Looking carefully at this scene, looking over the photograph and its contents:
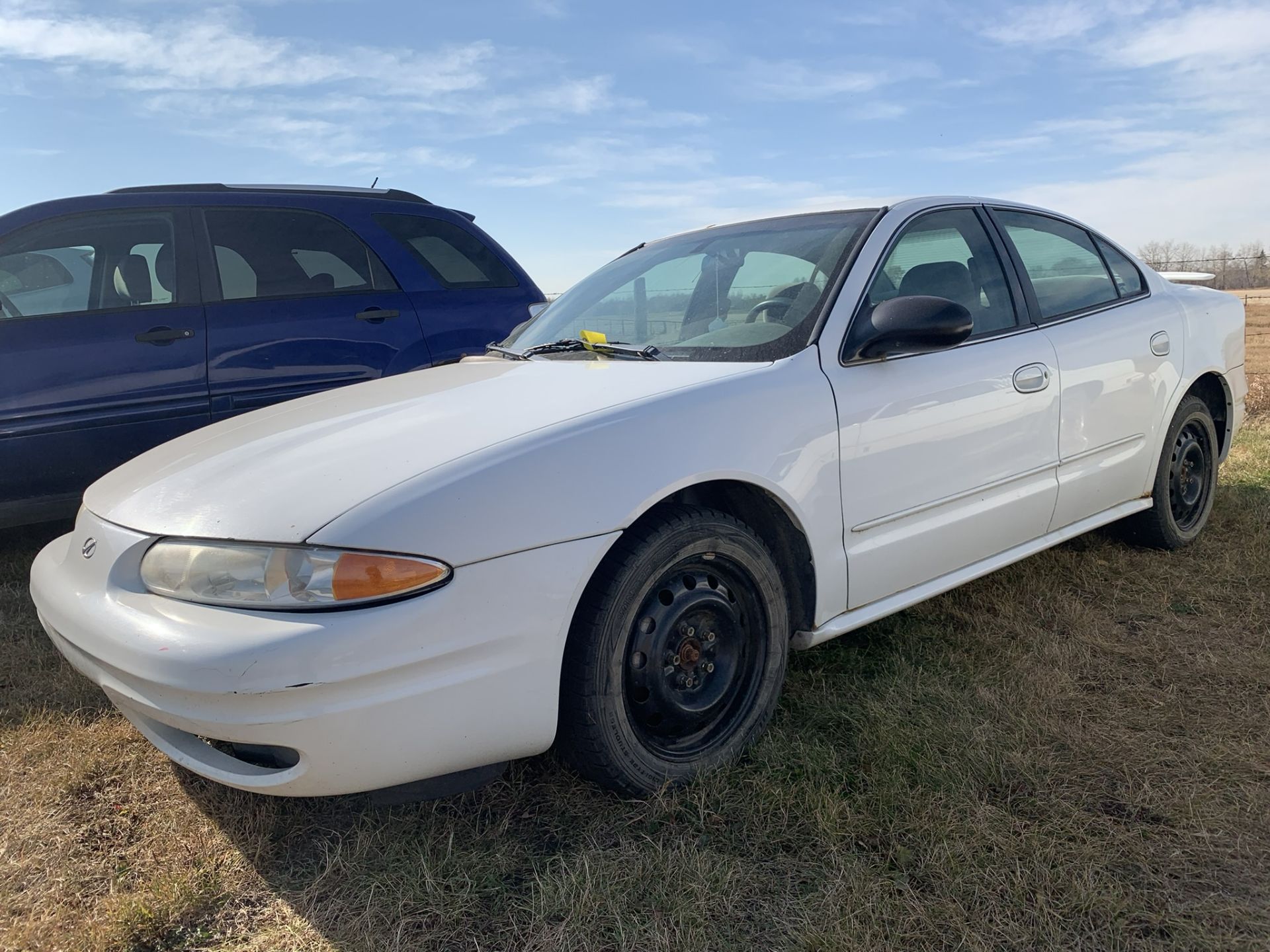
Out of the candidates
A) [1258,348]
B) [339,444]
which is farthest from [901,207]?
[1258,348]

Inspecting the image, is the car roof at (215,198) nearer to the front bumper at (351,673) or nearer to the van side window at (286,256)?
the van side window at (286,256)

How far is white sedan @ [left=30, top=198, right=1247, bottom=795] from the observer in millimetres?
1865

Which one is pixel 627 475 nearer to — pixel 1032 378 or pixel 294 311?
pixel 1032 378

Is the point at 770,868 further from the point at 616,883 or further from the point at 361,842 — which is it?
the point at 361,842

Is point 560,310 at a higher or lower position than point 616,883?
higher

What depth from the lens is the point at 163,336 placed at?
410 cm

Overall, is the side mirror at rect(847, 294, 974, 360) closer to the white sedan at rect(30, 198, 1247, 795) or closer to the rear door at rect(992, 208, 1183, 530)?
the white sedan at rect(30, 198, 1247, 795)

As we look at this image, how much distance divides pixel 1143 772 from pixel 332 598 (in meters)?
1.96

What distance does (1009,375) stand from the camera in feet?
9.94

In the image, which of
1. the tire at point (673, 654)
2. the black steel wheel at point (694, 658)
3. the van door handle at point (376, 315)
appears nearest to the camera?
the tire at point (673, 654)

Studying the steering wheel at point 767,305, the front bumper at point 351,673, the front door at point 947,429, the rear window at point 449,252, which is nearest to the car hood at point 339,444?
the front bumper at point 351,673

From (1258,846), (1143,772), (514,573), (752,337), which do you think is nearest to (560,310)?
(752,337)

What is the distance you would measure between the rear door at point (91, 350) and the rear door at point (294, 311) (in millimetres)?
115

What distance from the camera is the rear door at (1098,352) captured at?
10.9 feet
